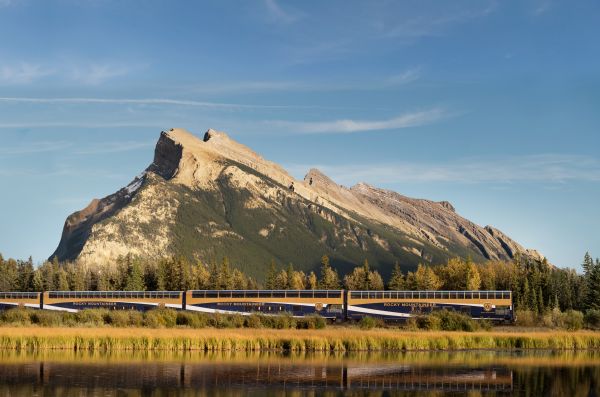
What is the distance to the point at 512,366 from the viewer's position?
191ft

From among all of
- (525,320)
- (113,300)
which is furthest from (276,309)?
(525,320)

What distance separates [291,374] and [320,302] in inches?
2220

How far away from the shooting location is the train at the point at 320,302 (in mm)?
100875

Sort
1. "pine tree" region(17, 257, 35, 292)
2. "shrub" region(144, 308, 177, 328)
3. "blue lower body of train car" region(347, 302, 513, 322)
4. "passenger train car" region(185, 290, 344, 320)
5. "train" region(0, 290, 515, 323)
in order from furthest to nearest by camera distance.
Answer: "pine tree" region(17, 257, 35, 292)
"passenger train car" region(185, 290, 344, 320)
"train" region(0, 290, 515, 323)
"blue lower body of train car" region(347, 302, 513, 322)
"shrub" region(144, 308, 177, 328)

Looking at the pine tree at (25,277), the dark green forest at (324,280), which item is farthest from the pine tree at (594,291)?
the pine tree at (25,277)

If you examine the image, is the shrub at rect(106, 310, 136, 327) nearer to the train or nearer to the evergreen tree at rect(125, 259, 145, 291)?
the train

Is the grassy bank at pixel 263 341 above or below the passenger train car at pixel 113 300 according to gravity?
below

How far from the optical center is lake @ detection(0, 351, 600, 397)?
43.8 metres

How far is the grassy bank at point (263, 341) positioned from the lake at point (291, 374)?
3.20m

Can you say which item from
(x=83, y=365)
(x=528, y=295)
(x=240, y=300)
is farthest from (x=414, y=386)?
(x=528, y=295)

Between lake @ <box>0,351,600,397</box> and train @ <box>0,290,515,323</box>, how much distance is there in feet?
115

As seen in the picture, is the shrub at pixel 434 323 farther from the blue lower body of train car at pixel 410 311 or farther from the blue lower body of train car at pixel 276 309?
the blue lower body of train car at pixel 276 309

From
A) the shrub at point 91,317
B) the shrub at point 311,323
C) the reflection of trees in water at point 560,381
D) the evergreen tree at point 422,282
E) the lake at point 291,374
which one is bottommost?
the reflection of trees in water at point 560,381

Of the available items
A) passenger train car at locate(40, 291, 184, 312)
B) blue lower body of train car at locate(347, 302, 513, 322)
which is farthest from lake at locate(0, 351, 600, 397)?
passenger train car at locate(40, 291, 184, 312)
